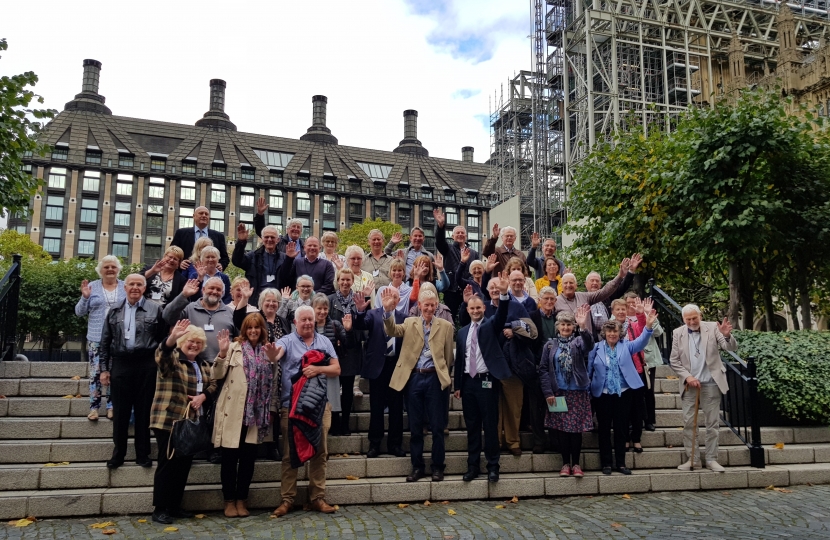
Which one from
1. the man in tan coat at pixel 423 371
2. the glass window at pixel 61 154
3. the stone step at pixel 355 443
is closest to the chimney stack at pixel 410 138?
the glass window at pixel 61 154

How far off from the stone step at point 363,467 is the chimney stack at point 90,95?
86.5 meters

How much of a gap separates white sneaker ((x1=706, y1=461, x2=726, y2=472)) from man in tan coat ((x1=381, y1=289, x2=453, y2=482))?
3.54 meters

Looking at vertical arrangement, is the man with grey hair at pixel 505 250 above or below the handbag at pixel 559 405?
above

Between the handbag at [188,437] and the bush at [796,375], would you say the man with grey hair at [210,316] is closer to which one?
the handbag at [188,437]

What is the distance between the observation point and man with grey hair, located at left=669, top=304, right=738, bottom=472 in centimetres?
771

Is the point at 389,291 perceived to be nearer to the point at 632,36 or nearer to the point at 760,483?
the point at 760,483

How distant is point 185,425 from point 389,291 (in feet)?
8.60

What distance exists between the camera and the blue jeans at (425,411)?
22.4 feet

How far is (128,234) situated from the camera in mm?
73000

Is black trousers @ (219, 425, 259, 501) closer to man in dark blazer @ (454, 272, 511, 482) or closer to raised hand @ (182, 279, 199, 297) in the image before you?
raised hand @ (182, 279, 199, 297)

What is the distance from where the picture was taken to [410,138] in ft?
331

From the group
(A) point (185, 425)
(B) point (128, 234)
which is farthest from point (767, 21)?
(B) point (128, 234)

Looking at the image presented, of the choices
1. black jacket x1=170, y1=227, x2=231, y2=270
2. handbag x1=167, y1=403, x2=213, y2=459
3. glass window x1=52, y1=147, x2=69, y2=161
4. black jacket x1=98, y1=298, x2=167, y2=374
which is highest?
glass window x1=52, y1=147, x2=69, y2=161

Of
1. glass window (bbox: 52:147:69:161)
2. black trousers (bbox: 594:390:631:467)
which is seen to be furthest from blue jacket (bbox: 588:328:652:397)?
glass window (bbox: 52:147:69:161)
